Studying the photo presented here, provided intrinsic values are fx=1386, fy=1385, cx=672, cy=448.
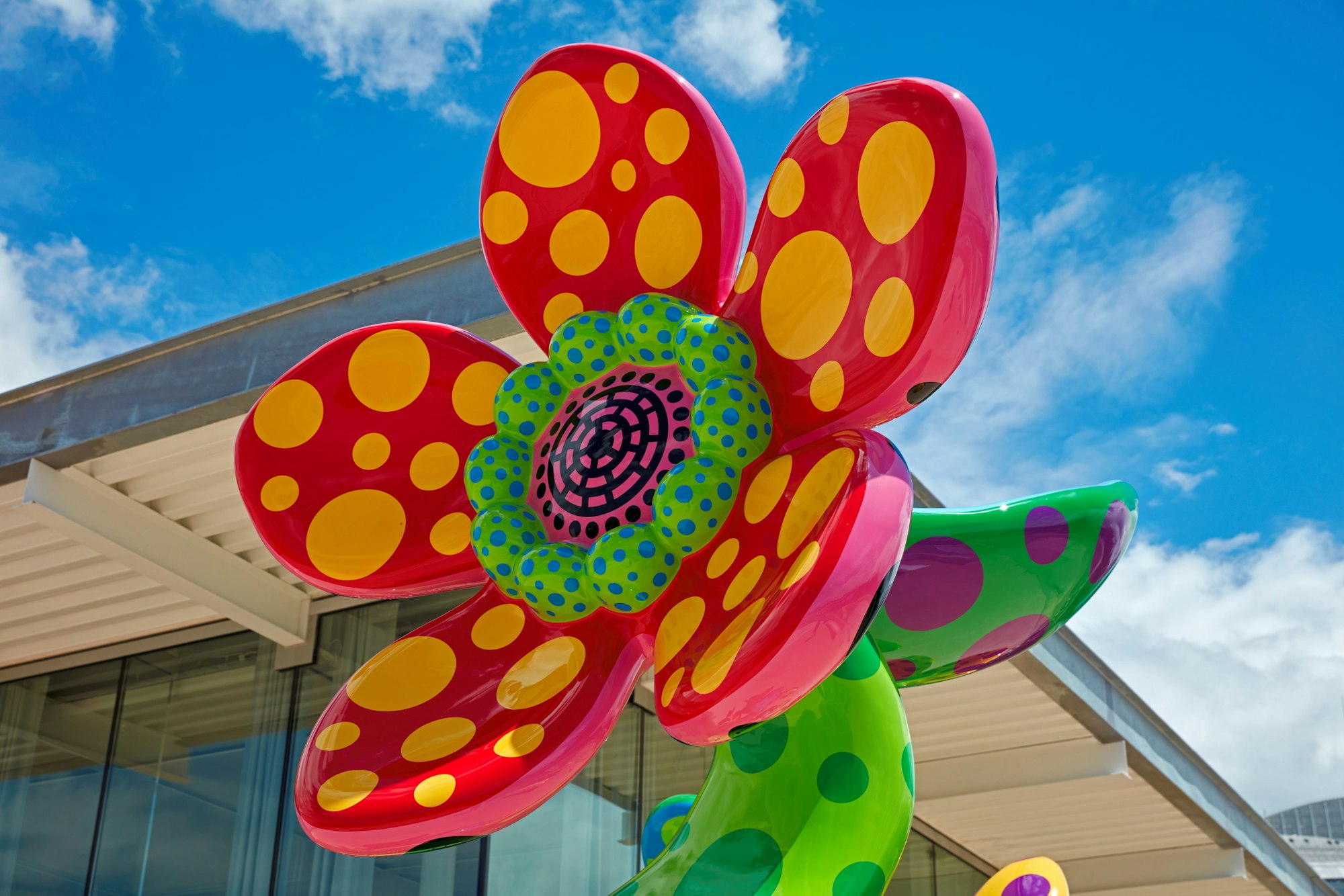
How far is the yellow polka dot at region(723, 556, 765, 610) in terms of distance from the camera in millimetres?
1986

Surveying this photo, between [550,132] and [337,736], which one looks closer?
[337,736]

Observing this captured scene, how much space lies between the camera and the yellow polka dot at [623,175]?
8.33 ft

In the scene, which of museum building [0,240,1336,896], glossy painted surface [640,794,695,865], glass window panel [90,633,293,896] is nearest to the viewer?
glossy painted surface [640,794,695,865]

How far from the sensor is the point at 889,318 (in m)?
2.02

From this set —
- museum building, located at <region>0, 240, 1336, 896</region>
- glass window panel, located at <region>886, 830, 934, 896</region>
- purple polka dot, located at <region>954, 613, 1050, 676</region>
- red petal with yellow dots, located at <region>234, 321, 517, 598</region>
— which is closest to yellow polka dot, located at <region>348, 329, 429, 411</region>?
red petal with yellow dots, located at <region>234, 321, 517, 598</region>

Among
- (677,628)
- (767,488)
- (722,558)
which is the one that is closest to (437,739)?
(677,628)

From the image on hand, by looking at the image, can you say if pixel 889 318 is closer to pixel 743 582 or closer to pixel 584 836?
pixel 743 582

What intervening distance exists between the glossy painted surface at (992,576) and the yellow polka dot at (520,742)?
0.68 metres

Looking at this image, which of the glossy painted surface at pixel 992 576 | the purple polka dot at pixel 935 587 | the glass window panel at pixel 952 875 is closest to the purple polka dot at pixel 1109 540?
the glossy painted surface at pixel 992 576

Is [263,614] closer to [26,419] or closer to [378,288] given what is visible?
[26,419]

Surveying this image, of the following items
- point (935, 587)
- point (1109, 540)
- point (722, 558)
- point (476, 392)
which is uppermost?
point (476, 392)

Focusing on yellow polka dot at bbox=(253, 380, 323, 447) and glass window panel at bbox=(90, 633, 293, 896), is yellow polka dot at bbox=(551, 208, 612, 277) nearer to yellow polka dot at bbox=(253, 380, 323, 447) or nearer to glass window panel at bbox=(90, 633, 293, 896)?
yellow polka dot at bbox=(253, 380, 323, 447)

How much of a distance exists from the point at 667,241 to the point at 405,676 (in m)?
0.89

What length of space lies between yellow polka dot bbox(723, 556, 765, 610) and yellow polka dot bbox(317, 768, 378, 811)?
632 mm
